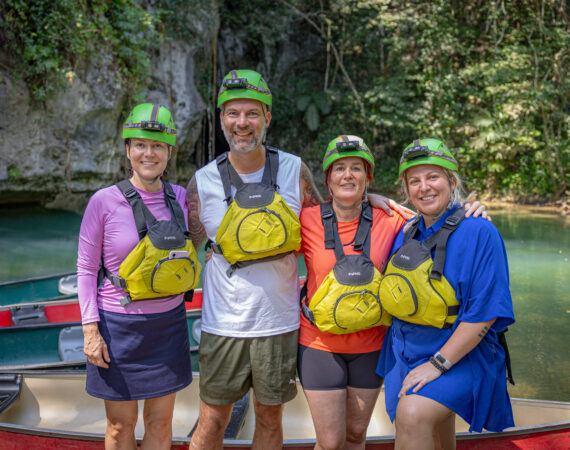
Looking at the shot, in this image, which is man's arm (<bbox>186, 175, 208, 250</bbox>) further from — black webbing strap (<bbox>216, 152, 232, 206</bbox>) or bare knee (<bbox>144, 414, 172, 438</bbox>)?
bare knee (<bbox>144, 414, 172, 438</bbox>)

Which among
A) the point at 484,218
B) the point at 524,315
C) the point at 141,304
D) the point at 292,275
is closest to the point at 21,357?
the point at 141,304

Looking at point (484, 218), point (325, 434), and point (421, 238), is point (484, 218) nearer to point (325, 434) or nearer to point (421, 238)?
point (421, 238)

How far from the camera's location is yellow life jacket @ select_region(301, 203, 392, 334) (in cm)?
247

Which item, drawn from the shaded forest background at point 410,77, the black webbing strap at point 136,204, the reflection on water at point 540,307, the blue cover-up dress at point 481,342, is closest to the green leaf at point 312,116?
the shaded forest background at point 410,77

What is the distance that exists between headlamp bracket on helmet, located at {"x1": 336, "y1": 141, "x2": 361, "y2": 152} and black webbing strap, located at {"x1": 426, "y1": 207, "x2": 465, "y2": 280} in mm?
629

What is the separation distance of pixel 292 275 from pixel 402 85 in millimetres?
17913

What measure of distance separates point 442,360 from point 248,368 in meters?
0.98

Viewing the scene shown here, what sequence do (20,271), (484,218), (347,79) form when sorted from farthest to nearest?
(347,79), (20,271), (484,218)

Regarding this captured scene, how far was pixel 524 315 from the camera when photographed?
7684 mm

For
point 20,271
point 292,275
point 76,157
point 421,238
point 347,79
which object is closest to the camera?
point 421,238

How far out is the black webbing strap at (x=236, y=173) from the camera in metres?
2.71

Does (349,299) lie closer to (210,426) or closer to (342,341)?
(342,341)

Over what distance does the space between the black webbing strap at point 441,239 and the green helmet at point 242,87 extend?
45.0 inches

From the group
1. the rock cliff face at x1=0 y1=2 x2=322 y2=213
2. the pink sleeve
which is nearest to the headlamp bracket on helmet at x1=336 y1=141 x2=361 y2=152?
the pink sleeve
